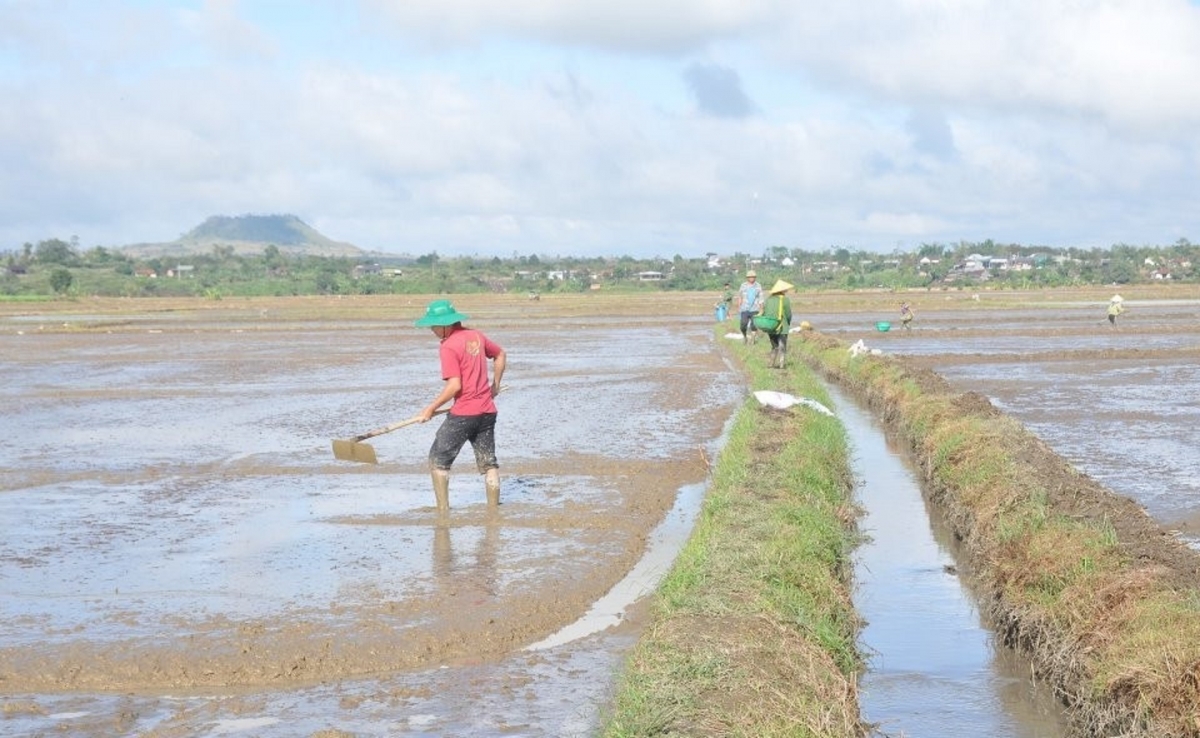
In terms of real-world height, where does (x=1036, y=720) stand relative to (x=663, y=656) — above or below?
below

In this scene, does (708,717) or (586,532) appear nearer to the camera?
(708,717)

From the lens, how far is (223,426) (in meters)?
16.9

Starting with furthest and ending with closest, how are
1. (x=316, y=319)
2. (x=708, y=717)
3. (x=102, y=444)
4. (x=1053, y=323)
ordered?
(x=316, y=319) → (x=1053, y=323) → (x=102, y=444) → (x=708, y=717)

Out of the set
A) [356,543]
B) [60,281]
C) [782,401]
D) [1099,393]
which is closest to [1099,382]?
[1099,393]

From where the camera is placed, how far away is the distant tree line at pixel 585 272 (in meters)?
92.2

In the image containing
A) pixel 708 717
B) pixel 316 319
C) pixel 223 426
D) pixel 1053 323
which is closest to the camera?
pixel 708 717

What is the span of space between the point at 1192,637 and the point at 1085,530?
7.46 feet

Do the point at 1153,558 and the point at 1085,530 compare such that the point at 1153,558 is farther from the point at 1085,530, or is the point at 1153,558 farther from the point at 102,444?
the point at 102,444

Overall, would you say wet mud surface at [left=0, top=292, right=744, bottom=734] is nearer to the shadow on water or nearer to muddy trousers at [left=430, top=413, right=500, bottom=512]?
muddy trousers at [left=430, top=413, right=500, bottom=512]

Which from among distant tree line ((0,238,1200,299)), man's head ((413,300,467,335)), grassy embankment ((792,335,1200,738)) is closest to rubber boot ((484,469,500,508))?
man's head ((413,300,467,335))

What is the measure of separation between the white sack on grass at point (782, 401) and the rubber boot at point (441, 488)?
587cm

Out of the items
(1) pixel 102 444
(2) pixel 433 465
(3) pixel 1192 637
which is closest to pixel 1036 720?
(3) pixel 1192 637

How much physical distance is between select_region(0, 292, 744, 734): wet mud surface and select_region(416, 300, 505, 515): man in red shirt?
451 mm

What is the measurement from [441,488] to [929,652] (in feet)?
13.3
